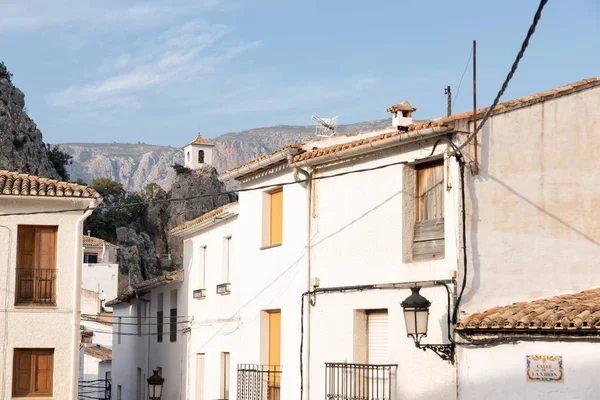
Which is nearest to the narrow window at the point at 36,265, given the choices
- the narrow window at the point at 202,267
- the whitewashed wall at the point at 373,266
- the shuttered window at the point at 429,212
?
the narrow window at the point at 202,267

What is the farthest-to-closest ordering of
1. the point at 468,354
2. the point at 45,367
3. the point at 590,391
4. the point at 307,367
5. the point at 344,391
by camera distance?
the point at 45,367 → the point at 307,367 → the point at 344,391 → the point at 468,354 → the point at 590,391

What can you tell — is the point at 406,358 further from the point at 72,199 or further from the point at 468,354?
the point at 72,199

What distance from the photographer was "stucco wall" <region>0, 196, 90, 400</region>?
20578mm

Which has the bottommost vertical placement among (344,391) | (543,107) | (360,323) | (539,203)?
(344,391)

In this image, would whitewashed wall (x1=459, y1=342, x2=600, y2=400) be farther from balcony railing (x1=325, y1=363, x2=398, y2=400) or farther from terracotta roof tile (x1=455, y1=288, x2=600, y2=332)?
balcony railing (x1=325, y1=363, x2=398, y2=400)

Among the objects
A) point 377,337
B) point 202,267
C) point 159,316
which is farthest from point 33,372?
point 159,316

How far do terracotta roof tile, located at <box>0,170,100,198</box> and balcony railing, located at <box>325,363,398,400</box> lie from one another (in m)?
7.90

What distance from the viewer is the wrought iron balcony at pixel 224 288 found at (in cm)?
2302

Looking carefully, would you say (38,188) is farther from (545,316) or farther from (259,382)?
(545,316)

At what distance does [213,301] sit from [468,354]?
39.3 ft

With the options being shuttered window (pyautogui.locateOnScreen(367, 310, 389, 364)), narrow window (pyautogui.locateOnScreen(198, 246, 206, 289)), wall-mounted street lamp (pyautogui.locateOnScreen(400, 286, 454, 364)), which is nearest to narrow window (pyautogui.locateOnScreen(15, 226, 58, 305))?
narrow window (pyautogui.locateOnScreen(198, 246, 206, 289))

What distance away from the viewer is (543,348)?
1228cm

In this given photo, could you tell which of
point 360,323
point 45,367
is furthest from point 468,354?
point 45,367

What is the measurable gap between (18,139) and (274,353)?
45006 mm
